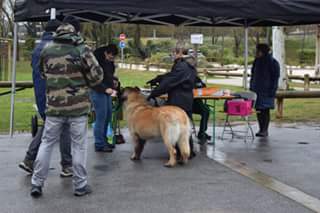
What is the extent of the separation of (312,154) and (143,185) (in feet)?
11.2

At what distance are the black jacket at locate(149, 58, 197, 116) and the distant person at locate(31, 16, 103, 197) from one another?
232 cm

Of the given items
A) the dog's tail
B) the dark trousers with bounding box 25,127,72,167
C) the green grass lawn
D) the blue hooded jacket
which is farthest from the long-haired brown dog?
the green grass lawn

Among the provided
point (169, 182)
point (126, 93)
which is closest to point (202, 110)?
point (126, 93)

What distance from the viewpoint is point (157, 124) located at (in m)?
7.72

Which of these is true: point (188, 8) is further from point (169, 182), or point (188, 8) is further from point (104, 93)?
point (169, 182)

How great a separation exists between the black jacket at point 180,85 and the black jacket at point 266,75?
7.98 feet

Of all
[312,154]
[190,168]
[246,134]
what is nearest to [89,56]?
[190,168]

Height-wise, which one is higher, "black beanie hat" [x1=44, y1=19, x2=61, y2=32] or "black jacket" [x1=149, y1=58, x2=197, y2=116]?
"black beanie hat" [x1=44, y1=19, x2=61, y2=32]

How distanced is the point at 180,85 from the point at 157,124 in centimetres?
80

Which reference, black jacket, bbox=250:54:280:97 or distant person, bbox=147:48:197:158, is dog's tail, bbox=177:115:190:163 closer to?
distant person, bbox=147:48:197:158

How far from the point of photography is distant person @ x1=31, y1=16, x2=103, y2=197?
582cm

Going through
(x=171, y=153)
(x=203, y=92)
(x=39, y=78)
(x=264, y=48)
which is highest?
(x=264, y=48)

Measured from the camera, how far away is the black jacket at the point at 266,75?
10.3 meters

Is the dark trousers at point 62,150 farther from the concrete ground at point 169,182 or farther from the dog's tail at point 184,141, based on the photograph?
the dog's tail at point 184,141
